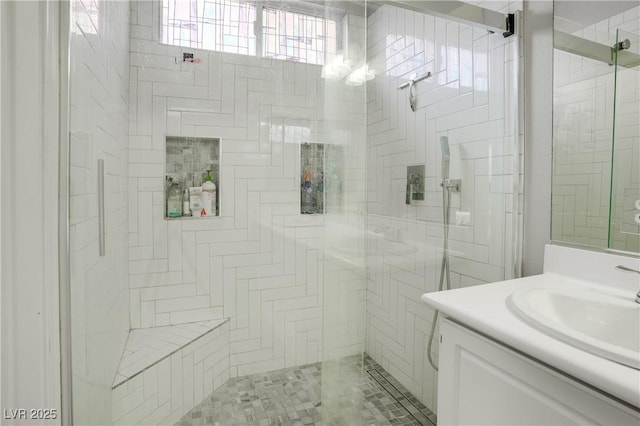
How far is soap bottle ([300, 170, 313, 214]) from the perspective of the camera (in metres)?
1.89

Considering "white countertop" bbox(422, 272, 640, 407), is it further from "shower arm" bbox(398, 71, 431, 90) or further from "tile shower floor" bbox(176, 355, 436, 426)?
"shower arm" bbox(398, 71, 431, 90)

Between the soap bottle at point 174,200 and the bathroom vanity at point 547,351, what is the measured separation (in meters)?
1.71

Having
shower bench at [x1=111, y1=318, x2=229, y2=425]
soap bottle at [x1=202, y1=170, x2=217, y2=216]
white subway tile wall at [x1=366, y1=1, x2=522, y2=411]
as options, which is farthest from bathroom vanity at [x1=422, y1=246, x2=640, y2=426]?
soap bottle at [x1=202, y1=170, x2=217, y2=216]

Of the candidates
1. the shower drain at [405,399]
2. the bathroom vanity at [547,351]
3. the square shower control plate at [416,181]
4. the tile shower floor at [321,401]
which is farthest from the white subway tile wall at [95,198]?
the square shower control plate at [416,181]

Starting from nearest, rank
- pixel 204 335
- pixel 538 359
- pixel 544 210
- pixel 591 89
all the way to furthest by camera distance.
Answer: pixel 538 359
pixel 591 89
pixel 544 210
pixel 204 335

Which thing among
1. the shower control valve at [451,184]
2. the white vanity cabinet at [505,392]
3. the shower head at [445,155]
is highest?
the shower head at [445,155]

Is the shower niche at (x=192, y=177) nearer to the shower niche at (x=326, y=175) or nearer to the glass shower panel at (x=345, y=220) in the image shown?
the shower niche at (x=326, y=175)

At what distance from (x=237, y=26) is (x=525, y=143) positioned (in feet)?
6.14

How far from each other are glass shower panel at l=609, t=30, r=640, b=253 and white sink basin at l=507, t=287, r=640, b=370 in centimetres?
23

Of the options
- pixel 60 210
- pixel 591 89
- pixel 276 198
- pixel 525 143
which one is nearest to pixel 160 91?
pixel 276 198

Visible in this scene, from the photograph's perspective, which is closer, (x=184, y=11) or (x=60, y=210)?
(x=60, y=210)

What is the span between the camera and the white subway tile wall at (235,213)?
203 cm

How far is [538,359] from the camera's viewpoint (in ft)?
2.36

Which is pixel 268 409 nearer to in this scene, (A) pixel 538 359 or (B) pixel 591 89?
(A) pixel 538 359
